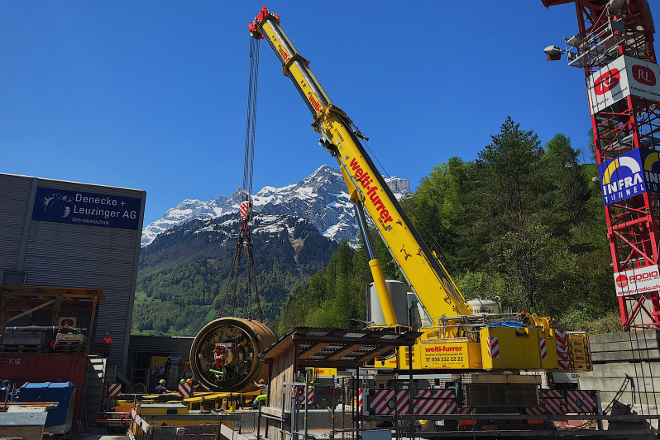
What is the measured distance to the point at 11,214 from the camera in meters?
29.9

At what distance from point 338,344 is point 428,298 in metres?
5.35

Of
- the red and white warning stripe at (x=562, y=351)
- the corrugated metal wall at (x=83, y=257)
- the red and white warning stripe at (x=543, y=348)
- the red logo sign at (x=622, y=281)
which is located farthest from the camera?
the corrugated metal wall at (x=83, y=257)

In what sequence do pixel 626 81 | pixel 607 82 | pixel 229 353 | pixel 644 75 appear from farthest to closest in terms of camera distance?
pixel 607 82
pixel 644 75
pixel 626 81
pixel 229 353

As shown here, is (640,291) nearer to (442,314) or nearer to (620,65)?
(620,65)

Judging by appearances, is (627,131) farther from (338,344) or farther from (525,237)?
(338,344)

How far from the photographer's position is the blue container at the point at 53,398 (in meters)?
13.6

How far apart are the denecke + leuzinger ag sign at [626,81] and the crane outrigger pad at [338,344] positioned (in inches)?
780

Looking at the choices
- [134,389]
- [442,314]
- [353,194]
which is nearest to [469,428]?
[442,314]

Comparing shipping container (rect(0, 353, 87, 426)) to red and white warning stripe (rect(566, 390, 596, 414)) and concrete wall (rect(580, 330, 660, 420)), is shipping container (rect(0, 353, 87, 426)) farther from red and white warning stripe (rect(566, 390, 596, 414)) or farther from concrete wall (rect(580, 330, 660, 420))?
concrete wall (rect(580, 330, 660, 420))

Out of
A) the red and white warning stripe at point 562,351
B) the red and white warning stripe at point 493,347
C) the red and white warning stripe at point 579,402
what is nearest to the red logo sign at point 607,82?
the red and white warning stripe at point 562,351

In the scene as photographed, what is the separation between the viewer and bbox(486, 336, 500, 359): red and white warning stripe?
1167 cm

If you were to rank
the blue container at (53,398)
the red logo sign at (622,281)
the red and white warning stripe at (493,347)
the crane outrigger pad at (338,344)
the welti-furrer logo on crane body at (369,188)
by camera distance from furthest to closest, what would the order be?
the red logo sign at (622,281)
the welti-furrer logo on crane body at (369,188)
the blue container at (53,398)
the red and white warning stripe at (493,347)
the crane outrigger pad at (338,344)

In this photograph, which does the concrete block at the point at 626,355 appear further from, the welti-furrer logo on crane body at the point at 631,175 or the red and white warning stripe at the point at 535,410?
the welti-furrer logo on crane body at the point at 631,175

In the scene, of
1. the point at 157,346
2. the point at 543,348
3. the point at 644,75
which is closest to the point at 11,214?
the point at 157,346
